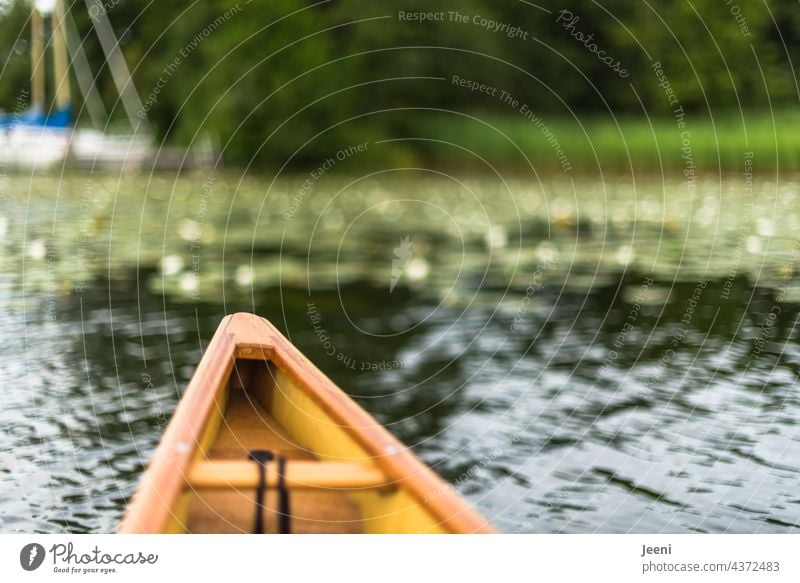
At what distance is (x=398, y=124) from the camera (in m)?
27.6

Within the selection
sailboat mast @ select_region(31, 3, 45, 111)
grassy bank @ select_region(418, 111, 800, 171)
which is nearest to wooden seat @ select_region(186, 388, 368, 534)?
grassy bank @ select_region(418, 111, 800, 171)

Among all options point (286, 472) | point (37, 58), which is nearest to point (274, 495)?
point (286, 472)

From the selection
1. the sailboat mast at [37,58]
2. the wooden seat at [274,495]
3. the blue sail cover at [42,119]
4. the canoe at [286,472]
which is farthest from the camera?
the blue sail cover at [42,119]

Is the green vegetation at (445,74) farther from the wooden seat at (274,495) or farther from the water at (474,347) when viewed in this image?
the wooden seat at (274,495)

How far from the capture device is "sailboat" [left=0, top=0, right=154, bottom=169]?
75.0 ft

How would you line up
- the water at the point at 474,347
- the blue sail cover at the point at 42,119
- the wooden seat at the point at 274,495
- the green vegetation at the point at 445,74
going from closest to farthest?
the wooden seat at the point at 274,495 → the water at the point at 474,347 → the green vegetation at the point at 445,74 → the blue sail cover at the point at 42,119

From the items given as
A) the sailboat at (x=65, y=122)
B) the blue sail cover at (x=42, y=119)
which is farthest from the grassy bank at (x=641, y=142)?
the blue sail cover at (x=42, y=119)

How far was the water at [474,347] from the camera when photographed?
4164 millimetres

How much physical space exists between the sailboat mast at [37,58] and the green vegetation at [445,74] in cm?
46

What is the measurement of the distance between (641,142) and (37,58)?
15535 millimetres

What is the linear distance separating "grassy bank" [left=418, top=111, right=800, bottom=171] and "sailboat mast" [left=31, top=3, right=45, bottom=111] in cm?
1021

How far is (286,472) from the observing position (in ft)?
10.2

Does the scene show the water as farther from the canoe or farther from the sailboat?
the sailboat
